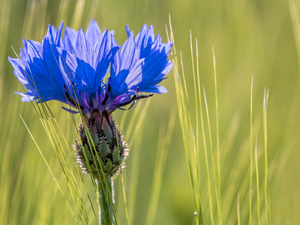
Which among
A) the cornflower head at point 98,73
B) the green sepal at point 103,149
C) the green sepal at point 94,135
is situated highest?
the cornflower head at point 98,73

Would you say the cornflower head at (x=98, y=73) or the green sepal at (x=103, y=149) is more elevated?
the cornflower head at (x=98, y=73)

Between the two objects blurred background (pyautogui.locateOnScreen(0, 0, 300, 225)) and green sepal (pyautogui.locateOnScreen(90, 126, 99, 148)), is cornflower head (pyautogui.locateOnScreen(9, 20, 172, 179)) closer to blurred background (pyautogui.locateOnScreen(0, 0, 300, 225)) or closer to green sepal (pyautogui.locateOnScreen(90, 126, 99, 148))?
green sepal (pyautogui.locateOnScreen(90, 126, 99, 148))

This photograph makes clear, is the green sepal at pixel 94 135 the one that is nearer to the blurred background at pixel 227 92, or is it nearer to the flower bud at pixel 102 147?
the flower bud at pixel 102 147

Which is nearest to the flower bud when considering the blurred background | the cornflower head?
the cornflower head

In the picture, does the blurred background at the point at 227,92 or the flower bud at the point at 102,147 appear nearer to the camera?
the flower bud at the point at 102,147

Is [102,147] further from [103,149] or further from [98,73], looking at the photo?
[98,73]

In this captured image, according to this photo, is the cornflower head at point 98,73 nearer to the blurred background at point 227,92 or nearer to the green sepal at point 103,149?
the green sepal at point 103,149

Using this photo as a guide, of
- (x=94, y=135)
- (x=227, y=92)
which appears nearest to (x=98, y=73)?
(x=94, y=135)

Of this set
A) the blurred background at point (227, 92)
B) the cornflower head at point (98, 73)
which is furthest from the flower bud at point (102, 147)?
the blurred background at point (227, 92)

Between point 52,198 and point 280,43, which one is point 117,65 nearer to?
point 52,198

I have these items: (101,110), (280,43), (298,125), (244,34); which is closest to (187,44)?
(244,34)
